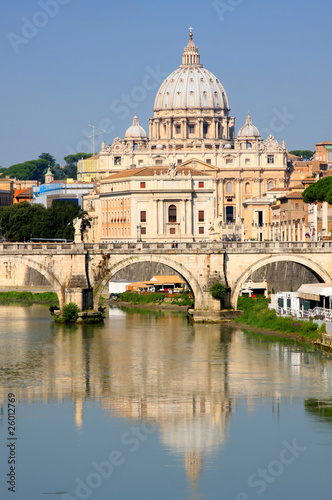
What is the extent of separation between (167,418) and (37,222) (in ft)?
266

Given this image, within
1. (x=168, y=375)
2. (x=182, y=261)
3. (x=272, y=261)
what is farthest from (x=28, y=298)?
(x=168, y=375)

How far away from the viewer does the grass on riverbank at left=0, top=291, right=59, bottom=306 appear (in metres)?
94.4

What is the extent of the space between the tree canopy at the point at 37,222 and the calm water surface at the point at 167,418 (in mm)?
57492

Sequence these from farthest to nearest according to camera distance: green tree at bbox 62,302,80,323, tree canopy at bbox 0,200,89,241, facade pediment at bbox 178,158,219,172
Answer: facade pediment at bbox 178,158,219,172 → tree canopy at bbox 0,200,89,241 → green tree at bbox 62,302,80,323

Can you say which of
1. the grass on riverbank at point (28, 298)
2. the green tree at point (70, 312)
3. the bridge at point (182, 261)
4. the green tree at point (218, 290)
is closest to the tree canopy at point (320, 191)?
the bridge at point (182, 261)

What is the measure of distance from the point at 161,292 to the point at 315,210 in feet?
50.3

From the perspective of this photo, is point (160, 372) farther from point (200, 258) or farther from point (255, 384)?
point (200, 258)

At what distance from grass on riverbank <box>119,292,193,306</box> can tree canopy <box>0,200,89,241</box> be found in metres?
26.6

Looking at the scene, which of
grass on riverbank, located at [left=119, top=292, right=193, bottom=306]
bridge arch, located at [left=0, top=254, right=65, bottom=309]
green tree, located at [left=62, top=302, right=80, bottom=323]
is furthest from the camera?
grass on riverbank, located at [left=119, top=292, right=193, bottom=306]

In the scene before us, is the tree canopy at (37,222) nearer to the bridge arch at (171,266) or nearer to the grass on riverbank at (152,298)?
the grass on riverbank at (152,298)

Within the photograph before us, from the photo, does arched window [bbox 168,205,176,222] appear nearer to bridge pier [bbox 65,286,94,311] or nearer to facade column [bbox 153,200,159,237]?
facade column [bbox 153,200,159,237]

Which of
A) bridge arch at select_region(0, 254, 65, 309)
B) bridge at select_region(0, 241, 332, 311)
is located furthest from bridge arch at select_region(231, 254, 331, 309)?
bridge arch at select_region(0, 254, 65, 309)

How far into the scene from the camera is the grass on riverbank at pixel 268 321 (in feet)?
187

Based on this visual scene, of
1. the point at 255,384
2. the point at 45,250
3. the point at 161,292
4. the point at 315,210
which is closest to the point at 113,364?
the point at 255,384
